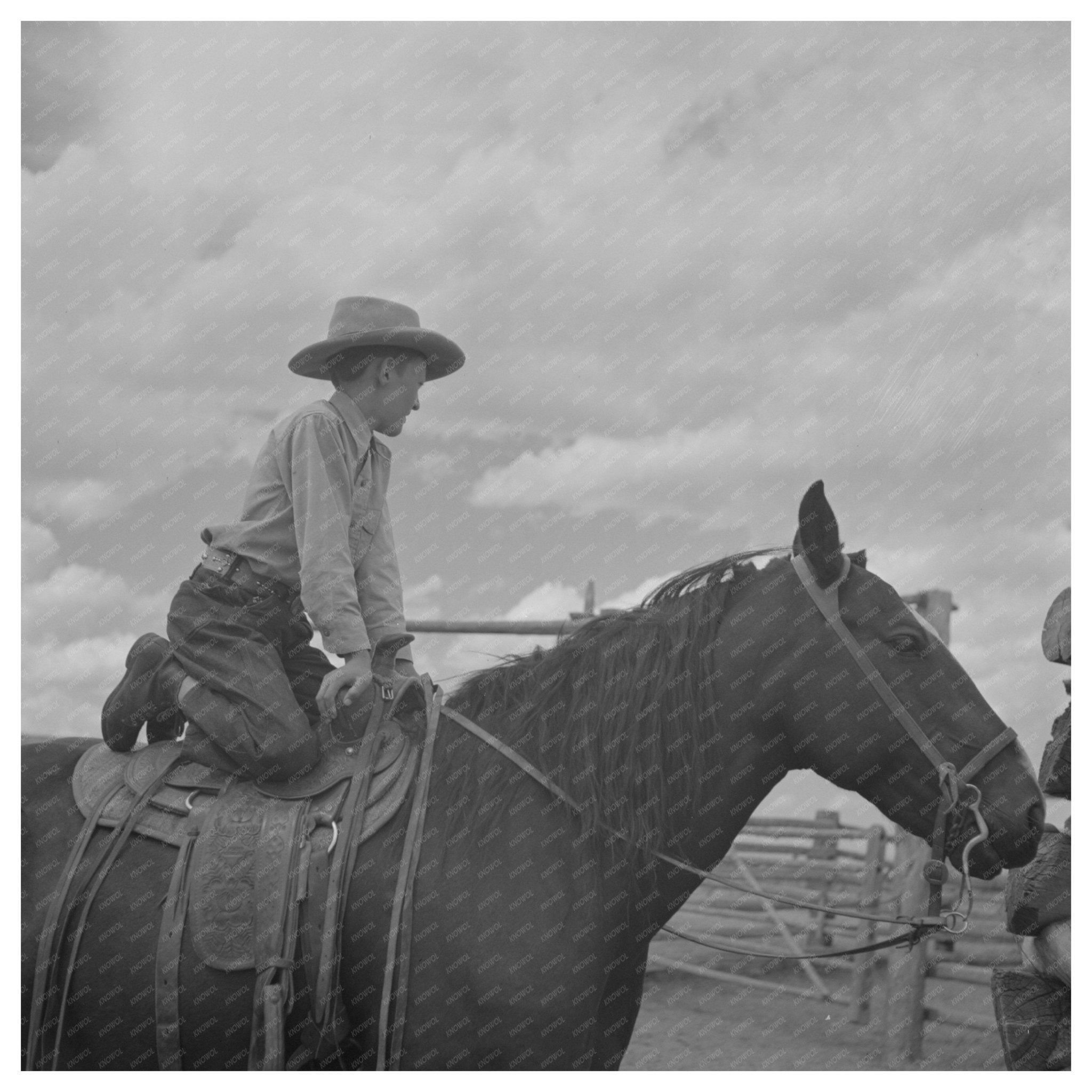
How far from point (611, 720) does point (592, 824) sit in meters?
0.30

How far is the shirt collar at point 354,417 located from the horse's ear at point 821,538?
1.48 metres

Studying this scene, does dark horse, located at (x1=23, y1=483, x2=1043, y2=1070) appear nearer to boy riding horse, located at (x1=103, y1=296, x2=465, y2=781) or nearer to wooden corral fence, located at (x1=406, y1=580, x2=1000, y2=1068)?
boy riding horse, located at (x1=103, y1=296, x2=465, y2=781)

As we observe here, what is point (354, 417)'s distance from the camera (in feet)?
11.8

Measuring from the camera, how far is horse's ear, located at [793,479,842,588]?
3117 mm

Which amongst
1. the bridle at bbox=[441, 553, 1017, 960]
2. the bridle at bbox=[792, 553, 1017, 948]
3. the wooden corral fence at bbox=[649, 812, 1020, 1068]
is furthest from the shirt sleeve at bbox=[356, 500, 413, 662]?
the wooden corral fence at bbox=[649, 812, 1020, 1068]

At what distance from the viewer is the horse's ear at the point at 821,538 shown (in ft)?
10.2

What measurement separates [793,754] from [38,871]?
2.32m

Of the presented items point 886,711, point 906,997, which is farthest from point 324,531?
point 906,997

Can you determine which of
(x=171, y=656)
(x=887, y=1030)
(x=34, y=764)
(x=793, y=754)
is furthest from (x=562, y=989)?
(x=887, y=1030)

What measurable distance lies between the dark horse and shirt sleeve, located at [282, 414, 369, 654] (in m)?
0.46

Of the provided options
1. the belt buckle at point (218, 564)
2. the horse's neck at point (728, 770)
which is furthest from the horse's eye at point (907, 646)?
the belt buckle at point (218, 564)

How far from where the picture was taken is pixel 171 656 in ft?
11.1

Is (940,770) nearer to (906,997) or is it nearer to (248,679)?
(248,679)
